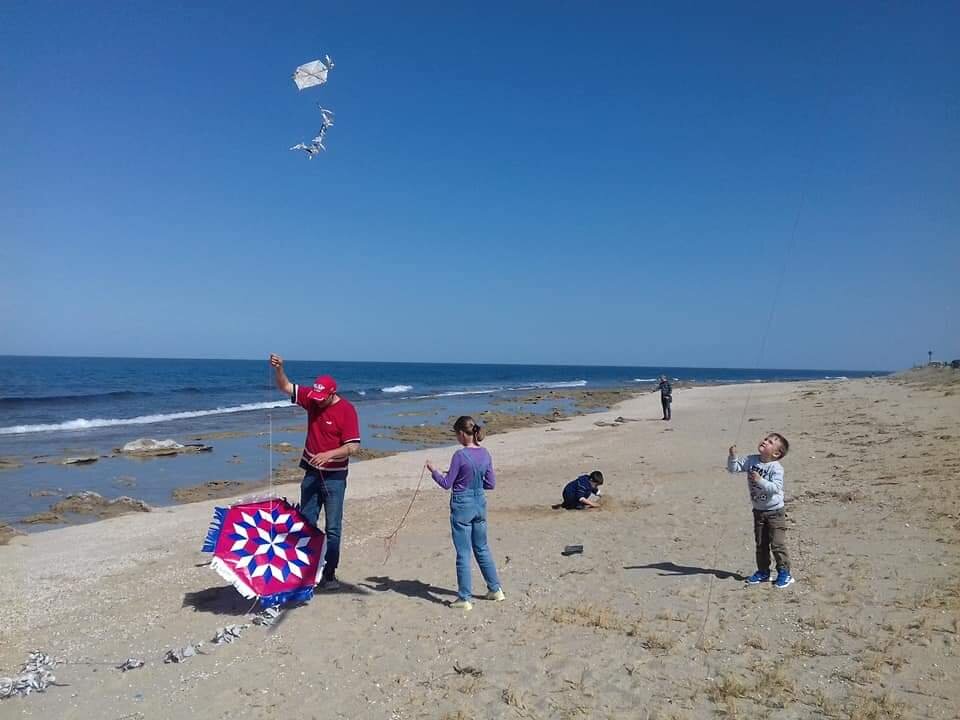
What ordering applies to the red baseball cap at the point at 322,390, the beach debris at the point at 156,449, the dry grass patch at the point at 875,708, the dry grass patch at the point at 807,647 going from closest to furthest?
1. the dry grass patch at the point at 875,708
2. the dry grass patch at the point at 807,647
3. the red baseball cap at the point at 322,390
4. the beach debris at the point at 156,449

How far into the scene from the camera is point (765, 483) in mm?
6148

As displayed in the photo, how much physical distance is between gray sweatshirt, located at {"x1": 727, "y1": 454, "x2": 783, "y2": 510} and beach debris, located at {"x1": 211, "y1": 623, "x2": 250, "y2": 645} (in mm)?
4533

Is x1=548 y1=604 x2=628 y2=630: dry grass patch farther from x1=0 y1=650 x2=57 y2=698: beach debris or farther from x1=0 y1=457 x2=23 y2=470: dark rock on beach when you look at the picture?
x1=0 y1=457 x2=23 y2=470: dark rock on beach

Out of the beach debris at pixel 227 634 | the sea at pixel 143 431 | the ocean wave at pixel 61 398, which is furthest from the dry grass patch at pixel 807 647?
the ocean wave at pixel 61 398

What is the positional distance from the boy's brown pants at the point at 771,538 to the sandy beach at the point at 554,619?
0.82 feet

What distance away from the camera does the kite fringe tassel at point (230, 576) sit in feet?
20.0

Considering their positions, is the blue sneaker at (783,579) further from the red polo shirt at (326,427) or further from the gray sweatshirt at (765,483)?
the red polo shirt at (326,427)

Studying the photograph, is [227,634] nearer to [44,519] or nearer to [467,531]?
[467,531]

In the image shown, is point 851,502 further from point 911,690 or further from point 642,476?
point 911,690

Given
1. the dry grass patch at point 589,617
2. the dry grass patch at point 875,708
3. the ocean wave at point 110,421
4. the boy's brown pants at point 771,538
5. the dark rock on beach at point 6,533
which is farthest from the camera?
the ocean wave at point 110,421

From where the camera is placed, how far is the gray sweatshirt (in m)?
6.14

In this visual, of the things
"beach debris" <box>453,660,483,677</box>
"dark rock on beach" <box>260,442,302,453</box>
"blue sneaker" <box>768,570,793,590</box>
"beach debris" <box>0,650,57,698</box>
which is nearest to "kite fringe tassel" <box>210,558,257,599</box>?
"beach debris" <box>0,650,57,698</box>

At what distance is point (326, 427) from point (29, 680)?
297 cm

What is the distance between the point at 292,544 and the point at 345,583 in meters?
0.86
